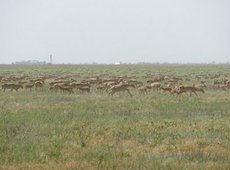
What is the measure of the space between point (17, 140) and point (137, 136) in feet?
9.82

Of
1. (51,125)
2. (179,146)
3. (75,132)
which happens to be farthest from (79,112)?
(179,146)

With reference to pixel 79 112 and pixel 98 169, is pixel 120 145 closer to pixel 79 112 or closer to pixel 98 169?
pixel 98 169

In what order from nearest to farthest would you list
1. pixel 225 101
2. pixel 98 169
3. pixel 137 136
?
pixel 98 169 < pixel 137 136 < pixel 225 101

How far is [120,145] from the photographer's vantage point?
11.6 m

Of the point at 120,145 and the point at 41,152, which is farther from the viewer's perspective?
the point at 120,145

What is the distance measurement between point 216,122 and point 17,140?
244 inches

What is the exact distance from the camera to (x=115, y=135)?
12.8 m

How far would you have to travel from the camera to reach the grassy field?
32.7ft

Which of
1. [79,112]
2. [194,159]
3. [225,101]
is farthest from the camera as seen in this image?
[225,101]

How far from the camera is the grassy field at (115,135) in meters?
9.97

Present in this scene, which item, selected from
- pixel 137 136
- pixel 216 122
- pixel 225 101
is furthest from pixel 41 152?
pixel 225 101

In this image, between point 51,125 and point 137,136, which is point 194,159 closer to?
point 137,136

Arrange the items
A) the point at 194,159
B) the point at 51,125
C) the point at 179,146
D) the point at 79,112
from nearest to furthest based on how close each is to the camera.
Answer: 1. the point at 194,159
2. the point at 179,146
3. the point at 51,125
4. the point at 79,112

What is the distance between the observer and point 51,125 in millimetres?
14461
